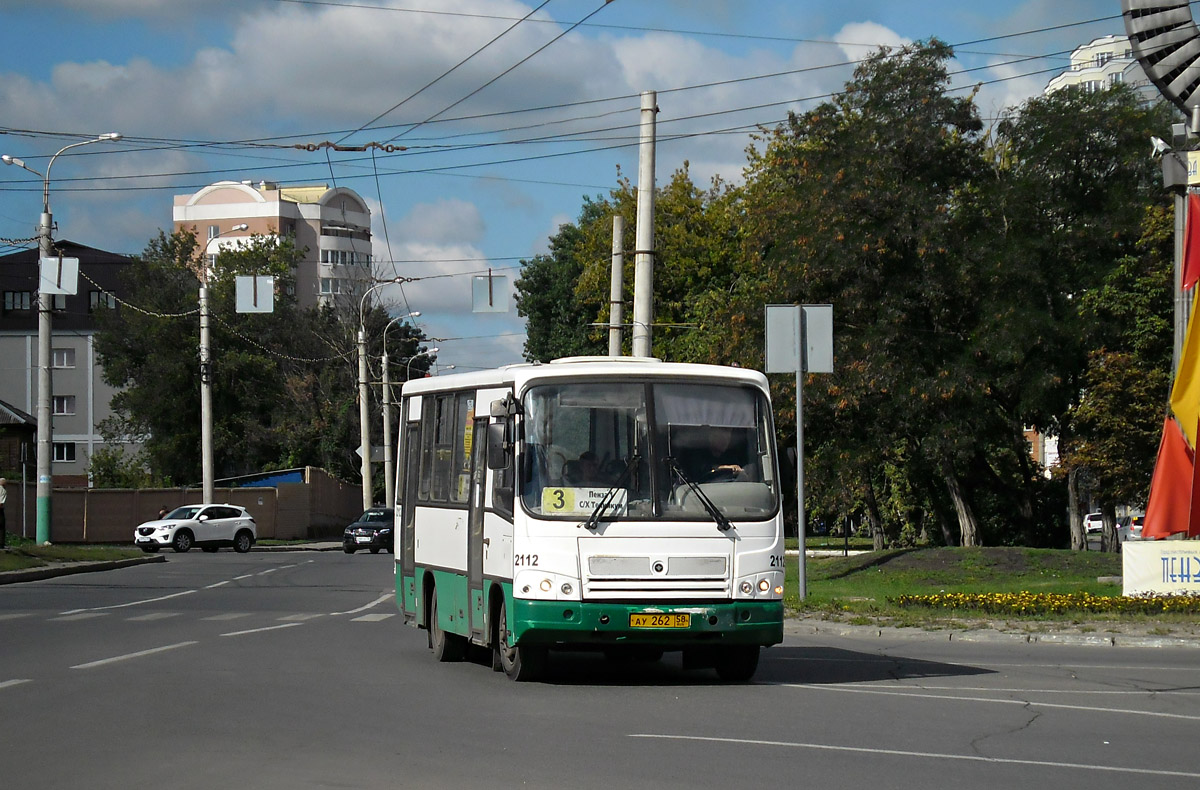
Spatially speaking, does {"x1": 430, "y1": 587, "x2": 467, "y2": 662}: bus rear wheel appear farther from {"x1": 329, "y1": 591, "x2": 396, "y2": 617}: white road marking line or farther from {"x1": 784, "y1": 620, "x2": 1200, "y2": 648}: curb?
{"x1": 329, "y1": 591, "x2": 396, "y2": 617}: white road marking line

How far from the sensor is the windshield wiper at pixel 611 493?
483 inches

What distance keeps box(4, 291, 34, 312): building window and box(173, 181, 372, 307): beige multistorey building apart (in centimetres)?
1746

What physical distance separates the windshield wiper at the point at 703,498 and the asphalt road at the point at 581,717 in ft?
4.36

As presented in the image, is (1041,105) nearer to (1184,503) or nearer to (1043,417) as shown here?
(1043,417)

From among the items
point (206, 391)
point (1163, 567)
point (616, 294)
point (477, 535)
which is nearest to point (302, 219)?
point (206, 391)

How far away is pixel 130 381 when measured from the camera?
84875 mm

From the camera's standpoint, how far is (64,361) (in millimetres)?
95000

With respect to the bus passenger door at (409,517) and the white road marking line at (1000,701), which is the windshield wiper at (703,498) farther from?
the bus passenger door at (409,517)

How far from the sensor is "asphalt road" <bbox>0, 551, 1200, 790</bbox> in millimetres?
8156

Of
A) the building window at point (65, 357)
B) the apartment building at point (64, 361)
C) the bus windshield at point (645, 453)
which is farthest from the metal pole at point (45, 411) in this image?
the building window at point (65, 357)

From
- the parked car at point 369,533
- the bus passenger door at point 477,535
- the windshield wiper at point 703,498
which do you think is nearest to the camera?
the windshield wiper at point 703,498

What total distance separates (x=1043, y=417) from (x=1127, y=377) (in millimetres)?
7445

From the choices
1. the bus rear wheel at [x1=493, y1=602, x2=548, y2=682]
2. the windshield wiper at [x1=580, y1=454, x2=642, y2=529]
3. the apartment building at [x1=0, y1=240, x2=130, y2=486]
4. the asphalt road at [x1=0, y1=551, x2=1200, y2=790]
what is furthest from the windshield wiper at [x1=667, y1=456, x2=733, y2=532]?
the apartment building at [x1=0, y1=240, x2=130, y2=486]

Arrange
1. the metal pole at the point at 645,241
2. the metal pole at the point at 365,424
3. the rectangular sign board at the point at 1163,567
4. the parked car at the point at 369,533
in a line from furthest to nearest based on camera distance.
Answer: the metal pole at the point at 365,424 → the parked car at the point at 369,533 → the metal pole at the point at 645,241 → the rectangular sign board at the point at 1163,567
